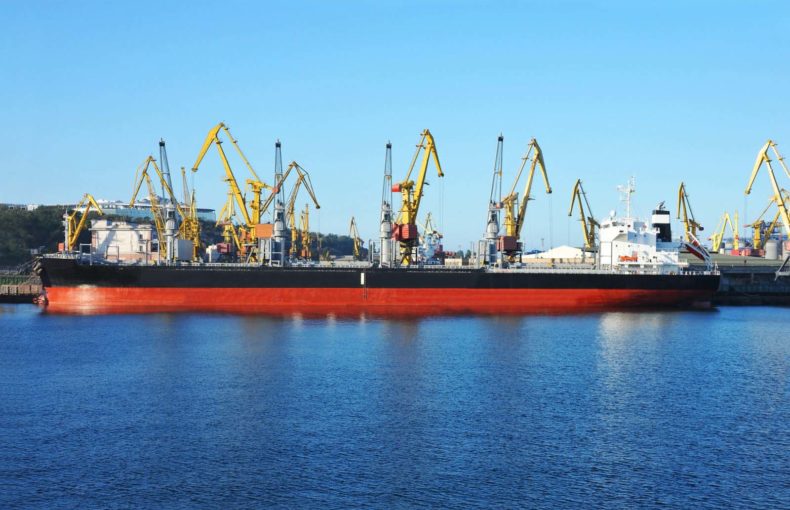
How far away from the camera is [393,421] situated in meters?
26.0

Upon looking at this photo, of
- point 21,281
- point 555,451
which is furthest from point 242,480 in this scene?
point 21,281

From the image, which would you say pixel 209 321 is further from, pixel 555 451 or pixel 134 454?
pixel 555 451

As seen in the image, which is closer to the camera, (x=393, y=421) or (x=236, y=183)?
(x=393, y=421)

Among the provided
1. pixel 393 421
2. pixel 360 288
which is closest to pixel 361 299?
pixel 360 288

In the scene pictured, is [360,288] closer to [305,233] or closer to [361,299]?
[361,299]

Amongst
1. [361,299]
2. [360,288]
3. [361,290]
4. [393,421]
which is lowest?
[393,421]

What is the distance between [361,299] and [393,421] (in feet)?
129

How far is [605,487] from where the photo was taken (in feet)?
66.1

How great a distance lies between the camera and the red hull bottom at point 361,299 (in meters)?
63.0

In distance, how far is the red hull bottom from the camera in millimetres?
62969

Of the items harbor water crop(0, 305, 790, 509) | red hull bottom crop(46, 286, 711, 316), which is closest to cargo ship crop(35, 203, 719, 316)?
red hull bottom crop(46, 286, 711, 316)

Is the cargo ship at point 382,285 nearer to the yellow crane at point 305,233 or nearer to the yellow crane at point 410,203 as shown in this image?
the yellow crane at point 410,203

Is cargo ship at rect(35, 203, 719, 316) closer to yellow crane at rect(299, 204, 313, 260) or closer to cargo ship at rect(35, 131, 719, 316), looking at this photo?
cargo ship at rect(35, 131, 719, 316)

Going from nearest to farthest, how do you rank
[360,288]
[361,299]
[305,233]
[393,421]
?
[393,421] < [360,288] < [361,299] < [305,233]
